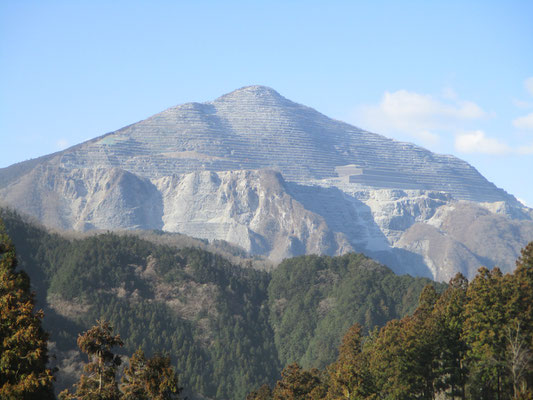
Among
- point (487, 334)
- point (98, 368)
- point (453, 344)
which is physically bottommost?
point (453, 344)

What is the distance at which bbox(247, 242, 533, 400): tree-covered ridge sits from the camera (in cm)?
8162

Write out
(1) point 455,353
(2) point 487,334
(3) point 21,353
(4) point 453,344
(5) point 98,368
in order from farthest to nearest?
(4) point 453,344
(1) point 455,353
(2) point 487,334
(5) point 98,368
(3) point 21,353

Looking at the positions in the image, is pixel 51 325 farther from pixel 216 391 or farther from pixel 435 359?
pixel 435 359

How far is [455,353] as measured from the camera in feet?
305

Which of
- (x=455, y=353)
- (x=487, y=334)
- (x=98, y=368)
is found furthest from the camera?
(x=455, y=353)

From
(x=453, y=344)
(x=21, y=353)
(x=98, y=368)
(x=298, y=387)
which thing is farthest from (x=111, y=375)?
(x=453, y=344)

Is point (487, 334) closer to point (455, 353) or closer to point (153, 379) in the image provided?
point (455, 353)

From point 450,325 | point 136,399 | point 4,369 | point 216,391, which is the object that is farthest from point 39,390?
point 216,391

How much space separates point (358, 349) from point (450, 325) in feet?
71.3

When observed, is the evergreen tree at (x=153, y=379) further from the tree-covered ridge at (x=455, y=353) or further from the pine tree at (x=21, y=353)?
the tree-covered ridge at (x=455, y=353)

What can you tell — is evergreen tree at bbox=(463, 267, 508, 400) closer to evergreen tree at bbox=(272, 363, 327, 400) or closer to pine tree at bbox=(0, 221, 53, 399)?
evergreen tree at bbox=(272, 363, 327, 400)

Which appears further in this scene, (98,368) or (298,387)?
(298,387)

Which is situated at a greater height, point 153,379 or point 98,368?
point 98,368

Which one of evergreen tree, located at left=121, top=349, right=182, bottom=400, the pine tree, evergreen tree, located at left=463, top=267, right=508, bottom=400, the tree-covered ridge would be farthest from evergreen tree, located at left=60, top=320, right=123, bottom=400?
evergreen tree, located at left=463, top=267, right=508, bottom=400
